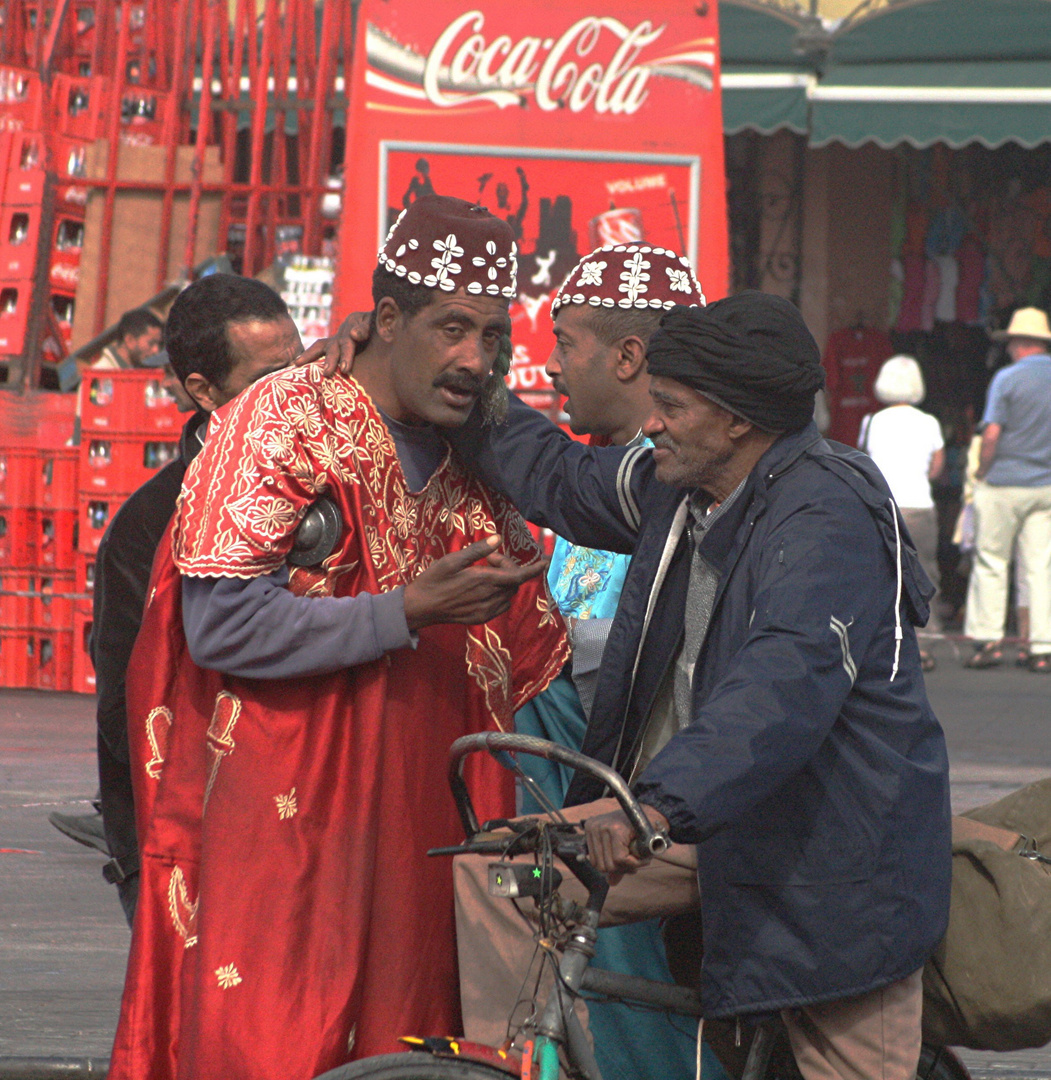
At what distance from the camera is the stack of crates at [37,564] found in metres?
9.41

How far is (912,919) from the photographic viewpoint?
105 inches

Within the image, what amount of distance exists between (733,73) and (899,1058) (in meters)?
8.61

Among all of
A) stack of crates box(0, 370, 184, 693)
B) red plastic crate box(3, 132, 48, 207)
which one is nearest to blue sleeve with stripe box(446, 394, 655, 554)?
stack of crates box(0, 370, 184, 693)

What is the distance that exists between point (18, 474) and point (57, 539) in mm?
409

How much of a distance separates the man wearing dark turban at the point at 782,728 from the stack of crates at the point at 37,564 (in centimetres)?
698

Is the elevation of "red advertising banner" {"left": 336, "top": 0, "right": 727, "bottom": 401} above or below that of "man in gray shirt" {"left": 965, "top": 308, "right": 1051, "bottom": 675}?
above

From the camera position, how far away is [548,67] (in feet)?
29.8

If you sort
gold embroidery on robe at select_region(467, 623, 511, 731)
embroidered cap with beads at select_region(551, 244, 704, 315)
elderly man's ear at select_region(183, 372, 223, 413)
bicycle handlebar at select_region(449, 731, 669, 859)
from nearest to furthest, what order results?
bicycle handlebar at select_region(449, 731, 669, 859) < gold embroidery on robe at select_region(467, 623, 511, 731) < embroidered cap with beads at select_region(551, 244, 704, 315) < elderly man's ear at select_region(183, 372, 223, 413)

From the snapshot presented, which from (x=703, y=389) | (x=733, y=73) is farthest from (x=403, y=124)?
(x=703, y=389)

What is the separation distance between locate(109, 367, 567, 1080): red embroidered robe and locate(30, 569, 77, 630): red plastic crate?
261 inches

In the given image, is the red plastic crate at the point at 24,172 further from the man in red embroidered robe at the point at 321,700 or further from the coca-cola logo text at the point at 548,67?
the man in red embroidered robe at the point at 321,700

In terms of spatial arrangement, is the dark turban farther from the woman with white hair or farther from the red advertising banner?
the woman with white hair

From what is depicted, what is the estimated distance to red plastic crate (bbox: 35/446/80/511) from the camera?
933 centimetres

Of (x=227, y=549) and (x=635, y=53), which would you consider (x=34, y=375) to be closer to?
(x=635, y=53)
